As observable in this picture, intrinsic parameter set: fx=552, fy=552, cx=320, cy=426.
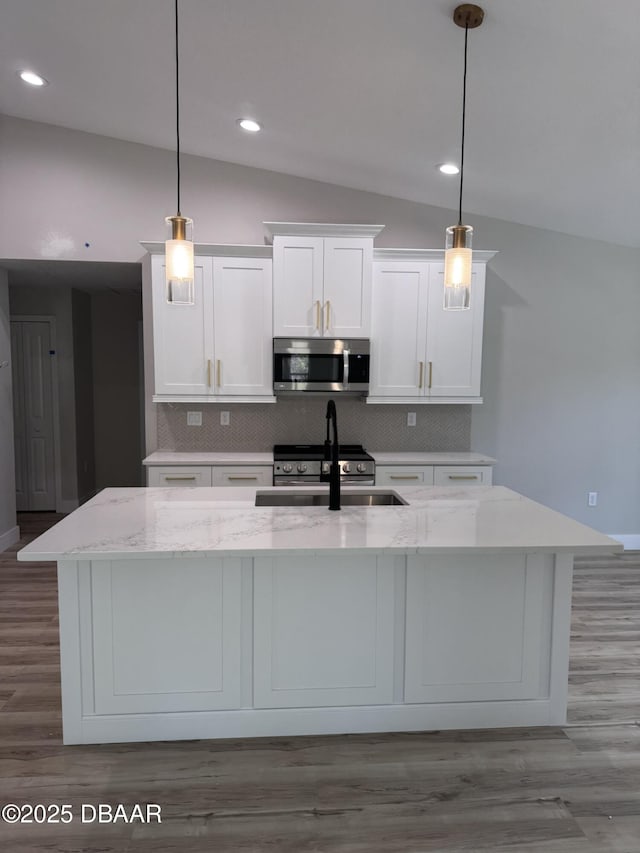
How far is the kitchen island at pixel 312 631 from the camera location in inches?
81.4

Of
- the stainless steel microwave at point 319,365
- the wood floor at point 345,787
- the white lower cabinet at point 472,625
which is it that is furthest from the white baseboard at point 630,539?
the white lower cabinet at point 472,625

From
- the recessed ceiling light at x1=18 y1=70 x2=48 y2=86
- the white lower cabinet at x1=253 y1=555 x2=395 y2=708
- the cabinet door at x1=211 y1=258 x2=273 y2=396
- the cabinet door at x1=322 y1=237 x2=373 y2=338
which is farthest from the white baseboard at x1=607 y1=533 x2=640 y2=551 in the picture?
the recessed ceiling light at x1=18 y1=70 x2=48 y2=86

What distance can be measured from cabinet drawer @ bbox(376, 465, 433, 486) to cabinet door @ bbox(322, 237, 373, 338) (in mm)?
975

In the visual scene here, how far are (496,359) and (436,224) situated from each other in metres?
1.17

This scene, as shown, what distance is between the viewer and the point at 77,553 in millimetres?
1794

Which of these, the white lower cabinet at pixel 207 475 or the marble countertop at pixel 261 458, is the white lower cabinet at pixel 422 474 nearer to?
the marble countertop at pixel 261 458

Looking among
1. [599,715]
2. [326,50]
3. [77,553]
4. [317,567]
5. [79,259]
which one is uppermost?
[326,50]

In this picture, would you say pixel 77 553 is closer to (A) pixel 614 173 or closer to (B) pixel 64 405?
(A) pixel 614 173

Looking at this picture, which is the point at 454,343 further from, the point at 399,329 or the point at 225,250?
the point at 225,250

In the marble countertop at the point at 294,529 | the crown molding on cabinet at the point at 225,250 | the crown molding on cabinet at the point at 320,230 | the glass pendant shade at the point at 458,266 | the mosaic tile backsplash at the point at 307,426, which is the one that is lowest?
the marble countertop at the point at 294,529

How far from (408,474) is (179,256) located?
243cm

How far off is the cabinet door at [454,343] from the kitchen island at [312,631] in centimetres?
195

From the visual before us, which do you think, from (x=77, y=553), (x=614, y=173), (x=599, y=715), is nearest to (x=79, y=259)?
(x=77, y=553)

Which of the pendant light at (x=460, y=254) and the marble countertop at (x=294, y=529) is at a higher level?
the pendant light at (x=460, y=254)
